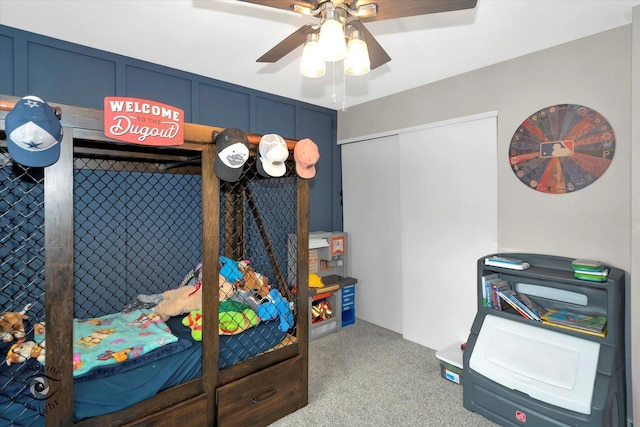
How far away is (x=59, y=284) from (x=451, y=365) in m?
2.64

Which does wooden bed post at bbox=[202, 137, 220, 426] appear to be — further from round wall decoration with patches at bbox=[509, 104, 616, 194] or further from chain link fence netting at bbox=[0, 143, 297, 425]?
round wall decoration with patches at bbox=[509, 104, 616, 194]

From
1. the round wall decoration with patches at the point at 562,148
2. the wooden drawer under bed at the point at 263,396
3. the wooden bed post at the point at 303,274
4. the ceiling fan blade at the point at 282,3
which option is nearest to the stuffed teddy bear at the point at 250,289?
the wooden bed post at the point at 303,274

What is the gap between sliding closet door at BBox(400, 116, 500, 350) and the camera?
113 inches

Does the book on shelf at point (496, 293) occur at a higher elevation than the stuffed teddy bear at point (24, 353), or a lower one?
higher

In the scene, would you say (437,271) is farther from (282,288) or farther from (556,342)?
(282,288)

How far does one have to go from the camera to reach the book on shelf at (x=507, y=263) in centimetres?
235

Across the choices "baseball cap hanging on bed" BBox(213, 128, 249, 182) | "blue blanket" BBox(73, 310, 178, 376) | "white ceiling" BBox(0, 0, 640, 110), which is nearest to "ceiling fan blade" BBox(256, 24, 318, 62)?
"white ceiling" BBox(0, 0, 640, 110)

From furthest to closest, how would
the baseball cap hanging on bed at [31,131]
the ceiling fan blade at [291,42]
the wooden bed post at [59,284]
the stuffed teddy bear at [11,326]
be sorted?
the stuffed teddy bear at [11,326] → the ceiling fan blade at [291,42] → the wooden bed post at [59,284] → the baseball cap hanging on bed at [31,131]

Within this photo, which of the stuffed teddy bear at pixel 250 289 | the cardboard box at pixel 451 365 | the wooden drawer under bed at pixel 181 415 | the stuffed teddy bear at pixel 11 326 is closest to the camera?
the wooden drawer under bed at pixel 181 415

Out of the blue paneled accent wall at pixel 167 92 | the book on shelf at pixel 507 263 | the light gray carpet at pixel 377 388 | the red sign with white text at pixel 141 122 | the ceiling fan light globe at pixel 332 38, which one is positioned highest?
the blue paneled accent wall at pixel 167 92

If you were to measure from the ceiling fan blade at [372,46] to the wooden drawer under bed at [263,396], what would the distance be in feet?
6.39

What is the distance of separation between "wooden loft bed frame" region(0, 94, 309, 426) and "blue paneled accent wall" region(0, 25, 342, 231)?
61cm

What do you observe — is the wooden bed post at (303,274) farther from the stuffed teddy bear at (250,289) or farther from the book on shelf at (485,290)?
the book on shelf at (485,290)

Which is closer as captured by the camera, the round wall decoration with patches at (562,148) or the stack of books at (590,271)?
the stack of books at (590,271)
